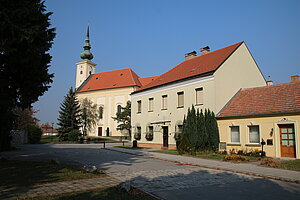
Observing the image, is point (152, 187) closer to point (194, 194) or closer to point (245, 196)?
point (194, 194)

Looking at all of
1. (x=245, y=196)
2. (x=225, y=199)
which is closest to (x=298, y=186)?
(x=245, y=196)

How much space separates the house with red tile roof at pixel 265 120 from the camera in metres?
16.1

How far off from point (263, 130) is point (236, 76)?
6.90m

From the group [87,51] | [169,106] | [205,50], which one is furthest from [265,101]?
[87,51]

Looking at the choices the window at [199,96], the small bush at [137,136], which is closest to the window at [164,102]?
the window at [199,96]

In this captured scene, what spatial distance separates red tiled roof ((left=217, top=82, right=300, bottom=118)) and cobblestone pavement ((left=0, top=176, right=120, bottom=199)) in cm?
1320

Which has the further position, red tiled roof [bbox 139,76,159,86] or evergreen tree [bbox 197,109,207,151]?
red tiled roof [bbox 139,76,159,86]

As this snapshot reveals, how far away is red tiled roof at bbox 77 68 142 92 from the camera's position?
189 ft

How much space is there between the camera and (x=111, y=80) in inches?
2394

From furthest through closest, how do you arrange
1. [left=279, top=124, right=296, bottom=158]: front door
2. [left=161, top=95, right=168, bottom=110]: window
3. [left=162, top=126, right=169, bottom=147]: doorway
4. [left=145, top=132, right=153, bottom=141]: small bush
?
[left=145, top=132, right=153, bottom=141]: small bush < [left=161, top=95, right=168, bottom=110]: window < [left=162, top=126, right=169, bottom=147]: doorway < [left=279, top=124, right=296, bottom=158]: front door

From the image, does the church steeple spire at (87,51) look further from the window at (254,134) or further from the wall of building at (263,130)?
the window at (254,134)

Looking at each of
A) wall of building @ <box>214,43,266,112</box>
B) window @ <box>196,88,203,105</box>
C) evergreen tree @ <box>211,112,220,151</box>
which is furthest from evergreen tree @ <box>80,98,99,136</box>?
evergreen tree @ <box>211,112,220,151</box>

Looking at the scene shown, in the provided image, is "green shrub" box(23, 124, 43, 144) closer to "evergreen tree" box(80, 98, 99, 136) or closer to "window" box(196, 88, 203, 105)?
"evergreen tree" box(80, 98, 99, 136)

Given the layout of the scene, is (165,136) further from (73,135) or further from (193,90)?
(73,135)
